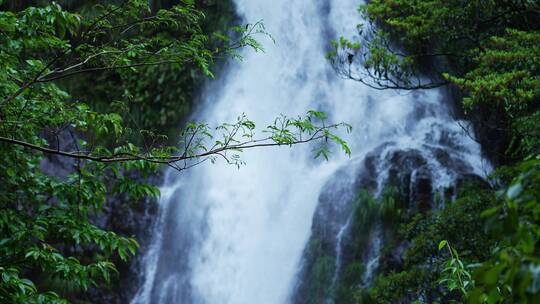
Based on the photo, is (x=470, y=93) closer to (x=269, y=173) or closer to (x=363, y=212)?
(x=363, y=212)

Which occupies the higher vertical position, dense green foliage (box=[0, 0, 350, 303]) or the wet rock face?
the wet rock face

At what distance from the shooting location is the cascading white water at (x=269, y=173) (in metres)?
9.12

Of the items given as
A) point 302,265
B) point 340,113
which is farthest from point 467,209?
point 340,113

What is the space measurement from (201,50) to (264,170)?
7411 millimetres

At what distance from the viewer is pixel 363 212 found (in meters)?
8.08

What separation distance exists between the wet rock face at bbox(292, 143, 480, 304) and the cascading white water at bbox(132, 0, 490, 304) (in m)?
0.27

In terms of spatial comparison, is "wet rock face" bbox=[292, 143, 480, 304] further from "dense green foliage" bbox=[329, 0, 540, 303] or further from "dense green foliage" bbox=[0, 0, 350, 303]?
"dense green foliage" bbox=[0, 0, 350, 303]

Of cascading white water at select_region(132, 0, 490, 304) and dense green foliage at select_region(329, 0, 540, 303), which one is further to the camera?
cascading white water at select_region(132, 0, 490, 304)

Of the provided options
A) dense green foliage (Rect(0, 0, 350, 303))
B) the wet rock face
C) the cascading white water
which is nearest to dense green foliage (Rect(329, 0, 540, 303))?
the wet rock face

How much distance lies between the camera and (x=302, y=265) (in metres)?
8.41

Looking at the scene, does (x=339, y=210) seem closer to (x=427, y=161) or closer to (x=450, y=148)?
(x=427, y=161)

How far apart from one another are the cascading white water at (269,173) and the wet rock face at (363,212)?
0.27 m

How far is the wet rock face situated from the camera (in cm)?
785

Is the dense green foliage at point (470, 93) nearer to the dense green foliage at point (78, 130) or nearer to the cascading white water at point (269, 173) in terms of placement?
the cascading white water at point (269, 173)
